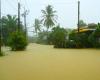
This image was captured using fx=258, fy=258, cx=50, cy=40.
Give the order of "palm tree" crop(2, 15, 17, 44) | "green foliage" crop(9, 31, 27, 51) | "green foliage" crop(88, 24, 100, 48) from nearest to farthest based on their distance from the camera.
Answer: "green foliage" crop(9, 31, 27, 51) → "green foliage" crop(88, 24, 100, 48) → "palm tree" crop(2, 15, 17, 44)

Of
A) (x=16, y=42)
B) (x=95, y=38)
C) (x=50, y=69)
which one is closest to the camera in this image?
(x=50, y=69)

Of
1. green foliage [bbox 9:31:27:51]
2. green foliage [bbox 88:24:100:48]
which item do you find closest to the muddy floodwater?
green foliage [bbox 9:31:27:51]

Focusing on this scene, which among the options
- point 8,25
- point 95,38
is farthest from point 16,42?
point 8,25

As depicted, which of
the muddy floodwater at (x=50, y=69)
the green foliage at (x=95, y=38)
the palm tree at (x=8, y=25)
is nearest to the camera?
the muddy floodwater at (x=50, y=69)

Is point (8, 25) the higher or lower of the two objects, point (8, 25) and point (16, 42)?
the higher

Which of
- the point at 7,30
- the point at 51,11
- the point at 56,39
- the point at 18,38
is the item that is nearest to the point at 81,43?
the point at 56,39

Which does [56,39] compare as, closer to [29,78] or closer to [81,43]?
[81,43]

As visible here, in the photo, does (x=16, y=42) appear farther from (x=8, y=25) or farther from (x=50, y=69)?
(x=50, y=69)

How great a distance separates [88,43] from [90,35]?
1.74 m

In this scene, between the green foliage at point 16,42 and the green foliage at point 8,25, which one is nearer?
the green foliage at point 16,42

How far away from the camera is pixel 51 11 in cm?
6856

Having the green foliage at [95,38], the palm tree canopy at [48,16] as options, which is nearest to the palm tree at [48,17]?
the palm tree canopy at [48,16]

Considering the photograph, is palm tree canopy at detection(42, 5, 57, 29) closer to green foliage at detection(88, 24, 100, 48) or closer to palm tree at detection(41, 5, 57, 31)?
palm tree at detection(41, 5, 57, 31)

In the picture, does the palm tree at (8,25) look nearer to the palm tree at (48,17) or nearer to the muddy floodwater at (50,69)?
the palm tree at (48,17)
